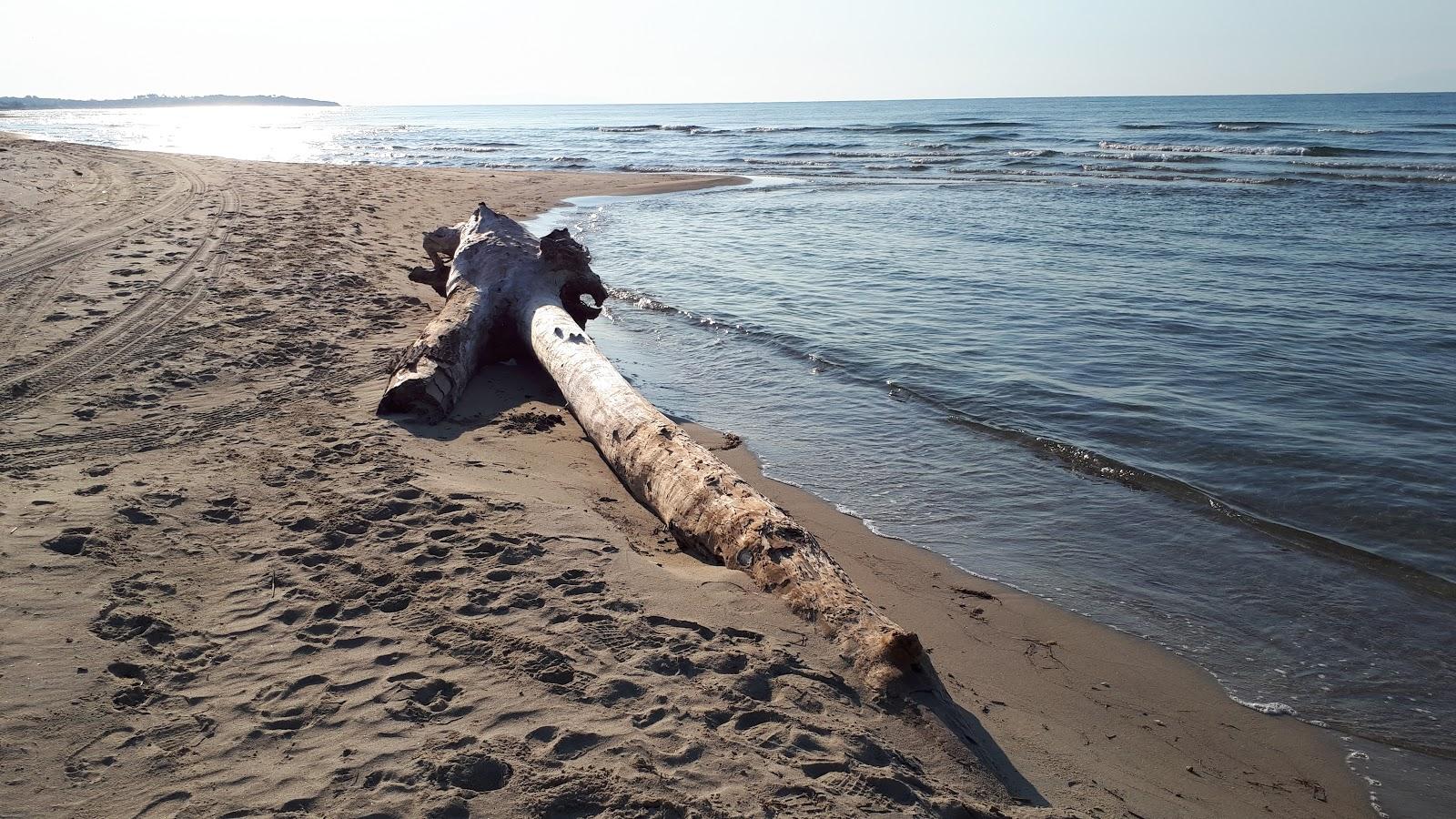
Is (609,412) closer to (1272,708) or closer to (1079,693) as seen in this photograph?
(1079,693)

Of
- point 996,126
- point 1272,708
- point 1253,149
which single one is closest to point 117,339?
point 1272,708

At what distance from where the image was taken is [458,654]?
2930mm

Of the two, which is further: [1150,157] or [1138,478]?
[1150,157]

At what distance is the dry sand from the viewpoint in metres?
2.40

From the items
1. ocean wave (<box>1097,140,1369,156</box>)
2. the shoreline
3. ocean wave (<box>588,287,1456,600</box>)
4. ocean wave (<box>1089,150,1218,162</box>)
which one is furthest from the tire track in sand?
ocean wave (<box>1097,140,1369,156</box>)

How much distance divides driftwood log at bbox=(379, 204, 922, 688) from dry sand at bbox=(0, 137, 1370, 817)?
142mm

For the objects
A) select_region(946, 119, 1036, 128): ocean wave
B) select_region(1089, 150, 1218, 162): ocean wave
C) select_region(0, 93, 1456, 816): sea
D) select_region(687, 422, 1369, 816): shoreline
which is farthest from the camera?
select_region(946, 119, 1036, 128): ocean wave

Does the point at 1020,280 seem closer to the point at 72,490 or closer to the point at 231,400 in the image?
the point at 231,400

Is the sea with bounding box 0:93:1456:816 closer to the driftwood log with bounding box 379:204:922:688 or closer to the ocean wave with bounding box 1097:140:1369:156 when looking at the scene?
the driftwood log with bounding box 379:204:922:688

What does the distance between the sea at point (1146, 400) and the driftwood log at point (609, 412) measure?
1.19 meters

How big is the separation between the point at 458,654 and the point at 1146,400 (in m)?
5.94

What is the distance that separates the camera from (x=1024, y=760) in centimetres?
298

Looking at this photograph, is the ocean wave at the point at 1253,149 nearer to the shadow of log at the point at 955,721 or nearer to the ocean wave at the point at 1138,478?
the ocean wave at the point at 1138,478

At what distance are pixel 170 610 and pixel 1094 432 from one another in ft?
19.2
